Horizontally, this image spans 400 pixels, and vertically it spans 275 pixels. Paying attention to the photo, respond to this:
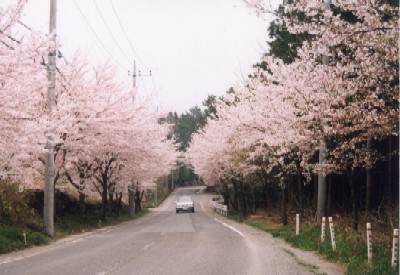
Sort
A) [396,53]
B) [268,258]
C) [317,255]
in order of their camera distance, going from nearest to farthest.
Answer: [396,53] → [268,258] → [317,255]

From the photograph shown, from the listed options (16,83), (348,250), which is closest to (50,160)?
(16,83)

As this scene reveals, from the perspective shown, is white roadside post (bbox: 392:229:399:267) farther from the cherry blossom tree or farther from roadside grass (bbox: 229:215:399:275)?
the cherry blossom tree

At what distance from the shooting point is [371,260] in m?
Result: 10.4

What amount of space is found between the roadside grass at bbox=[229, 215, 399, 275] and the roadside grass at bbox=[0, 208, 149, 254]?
→ 9.05 metres

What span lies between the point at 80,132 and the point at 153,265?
1374 centimetres

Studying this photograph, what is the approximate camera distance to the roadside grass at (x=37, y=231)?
15578mm

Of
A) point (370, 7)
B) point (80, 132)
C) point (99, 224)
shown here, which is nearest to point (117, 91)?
point (80, 132)

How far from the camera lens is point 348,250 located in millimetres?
12125

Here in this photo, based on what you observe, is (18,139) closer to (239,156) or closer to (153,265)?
(153,265)

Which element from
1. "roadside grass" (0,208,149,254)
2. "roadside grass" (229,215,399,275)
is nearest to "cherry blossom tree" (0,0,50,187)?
"roadside grass" (0,208,149,254)

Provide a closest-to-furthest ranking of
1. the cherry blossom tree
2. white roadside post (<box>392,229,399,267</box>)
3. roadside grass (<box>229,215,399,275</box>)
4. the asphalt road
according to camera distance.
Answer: white roadside post (<box>392,229,399,267</box>), roadside grass (<box>229,215,399,275</box>), the asphalt road, the cherry blossom tree

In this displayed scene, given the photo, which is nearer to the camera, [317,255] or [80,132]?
[317,255]

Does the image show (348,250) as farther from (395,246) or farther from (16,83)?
(16,83)

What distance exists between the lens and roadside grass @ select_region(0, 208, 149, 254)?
15578 millimetres
